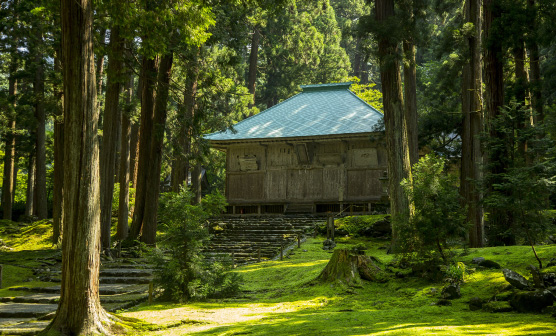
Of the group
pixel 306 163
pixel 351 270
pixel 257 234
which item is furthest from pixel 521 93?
pixel 306 163

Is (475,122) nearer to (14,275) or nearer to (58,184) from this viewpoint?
(14,275)

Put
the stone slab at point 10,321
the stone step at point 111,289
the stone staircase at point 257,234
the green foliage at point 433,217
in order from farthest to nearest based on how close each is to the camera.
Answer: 1. the stone staircase at point 257,234
2. the stone step at point 111,289
3. the green foliage at point 433,217
4. the stone slab at point 10,321

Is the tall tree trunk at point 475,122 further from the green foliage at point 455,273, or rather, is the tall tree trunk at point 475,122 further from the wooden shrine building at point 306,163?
the wooden shrine building at point 306,163

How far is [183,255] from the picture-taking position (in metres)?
10.1

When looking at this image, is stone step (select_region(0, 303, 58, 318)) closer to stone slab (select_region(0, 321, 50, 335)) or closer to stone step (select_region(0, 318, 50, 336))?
stone step (select_region(0, 318, 50, 336))

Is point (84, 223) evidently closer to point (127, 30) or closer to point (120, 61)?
point (127, 30)

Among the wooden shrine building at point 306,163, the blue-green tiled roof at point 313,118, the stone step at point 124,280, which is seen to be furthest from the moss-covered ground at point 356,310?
the blue-green tiled roof at point 313,118

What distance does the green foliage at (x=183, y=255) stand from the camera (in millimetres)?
9969

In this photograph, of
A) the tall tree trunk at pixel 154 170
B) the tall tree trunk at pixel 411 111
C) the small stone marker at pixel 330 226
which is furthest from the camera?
the tall tree trunk at pixel 411 111

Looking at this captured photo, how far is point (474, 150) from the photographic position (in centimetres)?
1656

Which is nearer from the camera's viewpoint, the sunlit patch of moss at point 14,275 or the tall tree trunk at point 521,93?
the tall tree trunk at point 521,93

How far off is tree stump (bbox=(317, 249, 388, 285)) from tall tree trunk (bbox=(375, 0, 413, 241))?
13.9 feet

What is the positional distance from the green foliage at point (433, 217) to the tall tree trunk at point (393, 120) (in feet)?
15.6

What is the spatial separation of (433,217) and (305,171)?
16.9m
